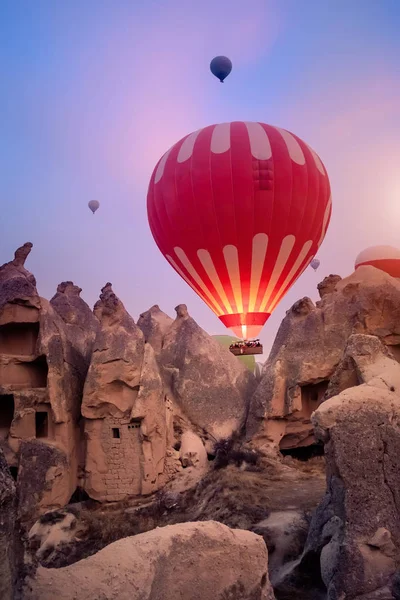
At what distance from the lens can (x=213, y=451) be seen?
1124cm

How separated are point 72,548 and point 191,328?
6.04 metres

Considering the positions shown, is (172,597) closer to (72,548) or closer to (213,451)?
(72,548)

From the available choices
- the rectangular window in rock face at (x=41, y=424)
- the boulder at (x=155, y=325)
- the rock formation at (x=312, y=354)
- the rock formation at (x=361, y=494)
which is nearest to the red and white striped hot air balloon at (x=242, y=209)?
the boulder at (x=155, y=325)

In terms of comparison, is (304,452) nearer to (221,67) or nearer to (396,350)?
(396,350)

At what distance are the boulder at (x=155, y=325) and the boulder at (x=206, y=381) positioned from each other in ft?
1.75

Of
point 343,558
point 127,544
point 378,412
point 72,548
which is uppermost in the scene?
point 378,412

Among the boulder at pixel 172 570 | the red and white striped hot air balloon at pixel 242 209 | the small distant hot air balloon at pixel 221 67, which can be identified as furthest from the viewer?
the small distant hot air balloon at pixel 221 67

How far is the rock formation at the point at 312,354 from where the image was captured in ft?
35.6

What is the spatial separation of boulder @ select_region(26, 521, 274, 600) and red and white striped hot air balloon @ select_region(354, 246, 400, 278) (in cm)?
1442

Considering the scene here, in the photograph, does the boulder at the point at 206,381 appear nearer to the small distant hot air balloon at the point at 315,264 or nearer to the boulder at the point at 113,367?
the boulder at the point at 113,367

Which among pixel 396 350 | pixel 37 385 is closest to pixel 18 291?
pixel 37 385

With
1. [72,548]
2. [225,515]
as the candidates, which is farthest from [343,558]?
[72,548]

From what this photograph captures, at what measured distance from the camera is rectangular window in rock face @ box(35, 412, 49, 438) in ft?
35.6

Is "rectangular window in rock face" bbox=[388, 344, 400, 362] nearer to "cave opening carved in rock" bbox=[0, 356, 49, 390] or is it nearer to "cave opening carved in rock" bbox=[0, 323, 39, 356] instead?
"cave opening carved in rock" bbox=[0, 356, 49, 390]
